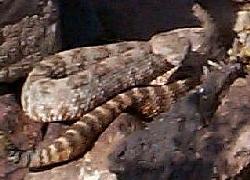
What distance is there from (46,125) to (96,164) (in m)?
0.81

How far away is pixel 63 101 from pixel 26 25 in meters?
0.78

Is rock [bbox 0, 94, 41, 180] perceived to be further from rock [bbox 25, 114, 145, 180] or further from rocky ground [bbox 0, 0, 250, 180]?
rock [bbox 25, 114, 145, 180]

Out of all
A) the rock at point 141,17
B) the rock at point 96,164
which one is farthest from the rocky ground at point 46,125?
the rock at point 141,17

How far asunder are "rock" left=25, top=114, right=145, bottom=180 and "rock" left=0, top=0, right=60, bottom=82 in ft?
3.83

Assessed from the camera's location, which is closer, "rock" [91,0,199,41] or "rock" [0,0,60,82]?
"rock" [0,0,60,82]

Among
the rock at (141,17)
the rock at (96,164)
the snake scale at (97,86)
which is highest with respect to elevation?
the rock at (141,17)

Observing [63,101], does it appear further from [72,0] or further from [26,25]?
[72,0]

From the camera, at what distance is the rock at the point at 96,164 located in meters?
5.77

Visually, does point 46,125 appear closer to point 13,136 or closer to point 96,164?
point 13,136

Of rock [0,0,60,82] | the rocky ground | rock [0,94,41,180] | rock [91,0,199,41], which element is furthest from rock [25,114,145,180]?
rock [91,0,199,41]

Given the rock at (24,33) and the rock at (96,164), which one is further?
the rock at (24,33)

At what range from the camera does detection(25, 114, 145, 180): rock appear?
5.77 m

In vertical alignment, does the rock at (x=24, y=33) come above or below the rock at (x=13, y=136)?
above

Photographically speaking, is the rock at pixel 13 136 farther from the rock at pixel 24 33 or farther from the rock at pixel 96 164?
the rock at pixel 24 33
